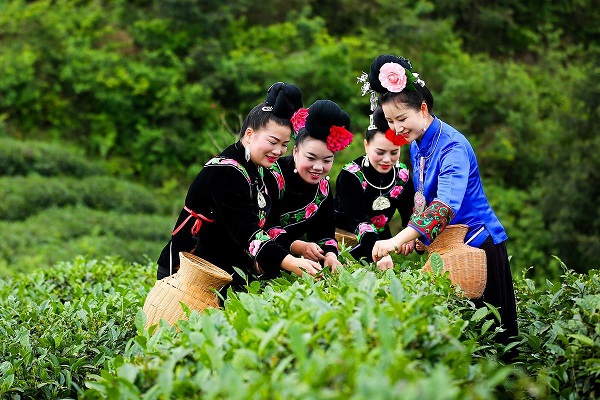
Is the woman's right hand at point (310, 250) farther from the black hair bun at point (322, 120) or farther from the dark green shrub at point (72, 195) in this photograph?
the dark green shrub at point (72, 195)

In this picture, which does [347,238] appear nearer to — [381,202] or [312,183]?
[381,202]

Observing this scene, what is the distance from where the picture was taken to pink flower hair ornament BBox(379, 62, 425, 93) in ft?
11.6

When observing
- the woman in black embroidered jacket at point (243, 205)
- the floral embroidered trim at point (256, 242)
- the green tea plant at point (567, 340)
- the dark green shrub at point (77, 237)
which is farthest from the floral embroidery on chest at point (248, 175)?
the dark green shrub at point (77, 237)

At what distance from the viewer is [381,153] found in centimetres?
428

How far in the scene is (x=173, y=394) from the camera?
222 centimetres

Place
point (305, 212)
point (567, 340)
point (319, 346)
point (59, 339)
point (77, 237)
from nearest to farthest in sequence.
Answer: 1. point (319, 346)
2. point (567, 340)
3. point (59, 339)
4. point (305, 212)
5. point (77, 237)

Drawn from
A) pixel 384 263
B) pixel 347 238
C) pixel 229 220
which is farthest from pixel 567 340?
pixel 347 238

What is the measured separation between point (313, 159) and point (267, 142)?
0.35 metres

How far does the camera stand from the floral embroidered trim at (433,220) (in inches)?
130

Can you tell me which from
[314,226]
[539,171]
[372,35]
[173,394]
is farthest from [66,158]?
[173,394]

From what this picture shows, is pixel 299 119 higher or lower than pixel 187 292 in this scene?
higher

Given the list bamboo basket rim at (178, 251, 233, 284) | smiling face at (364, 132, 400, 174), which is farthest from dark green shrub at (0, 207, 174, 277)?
bamboo basket rim at (178, 251, 233, 284)

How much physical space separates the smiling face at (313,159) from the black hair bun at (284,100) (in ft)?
0.68

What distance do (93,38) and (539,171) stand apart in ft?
27.0
